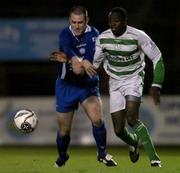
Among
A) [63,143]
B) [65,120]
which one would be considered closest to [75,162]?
[63,143]

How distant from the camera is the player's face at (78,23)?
11961mm

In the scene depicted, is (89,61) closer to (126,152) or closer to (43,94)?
(126,152)

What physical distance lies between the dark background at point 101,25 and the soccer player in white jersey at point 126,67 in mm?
11341

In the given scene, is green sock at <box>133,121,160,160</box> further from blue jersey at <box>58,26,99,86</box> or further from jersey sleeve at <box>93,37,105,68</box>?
blue jersey at <box>58,26,99,86</box>

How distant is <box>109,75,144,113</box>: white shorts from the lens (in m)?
11.9

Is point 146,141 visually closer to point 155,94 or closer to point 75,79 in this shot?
point 155,94

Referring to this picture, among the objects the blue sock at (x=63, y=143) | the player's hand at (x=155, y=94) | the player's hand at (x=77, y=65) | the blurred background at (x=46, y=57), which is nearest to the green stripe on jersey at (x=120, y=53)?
the player's hand at (x=77, y=65)

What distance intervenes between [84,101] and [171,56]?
1290 centimetres

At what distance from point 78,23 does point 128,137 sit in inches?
66.6

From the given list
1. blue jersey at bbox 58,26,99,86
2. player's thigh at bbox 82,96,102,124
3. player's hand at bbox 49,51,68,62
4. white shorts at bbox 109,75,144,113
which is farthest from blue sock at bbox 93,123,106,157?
player's hand at bbox 49,51,68,62

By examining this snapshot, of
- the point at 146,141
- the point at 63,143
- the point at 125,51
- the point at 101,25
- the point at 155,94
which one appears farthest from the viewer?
the point at 101,25

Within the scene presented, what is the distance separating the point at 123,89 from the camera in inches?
473

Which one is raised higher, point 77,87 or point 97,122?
point 77,87

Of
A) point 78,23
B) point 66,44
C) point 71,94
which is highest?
point 78,23
